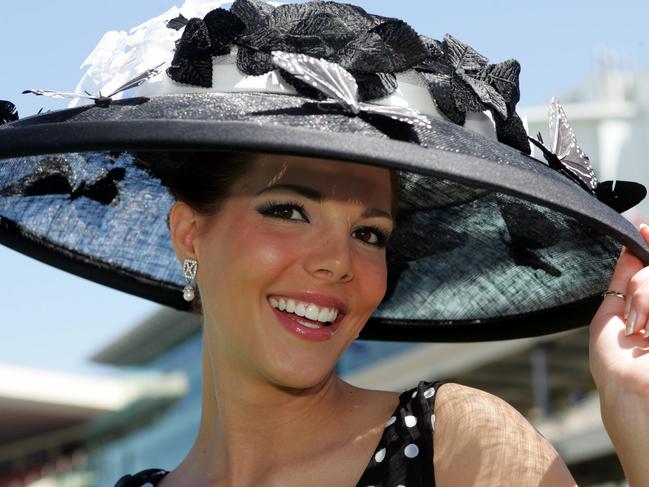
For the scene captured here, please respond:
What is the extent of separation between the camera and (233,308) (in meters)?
2.48

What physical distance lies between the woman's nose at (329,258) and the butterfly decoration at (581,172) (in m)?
0.43

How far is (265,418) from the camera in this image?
2.66 meters

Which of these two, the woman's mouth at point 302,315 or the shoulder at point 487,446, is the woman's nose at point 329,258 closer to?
the woman's mouth at point 302,315

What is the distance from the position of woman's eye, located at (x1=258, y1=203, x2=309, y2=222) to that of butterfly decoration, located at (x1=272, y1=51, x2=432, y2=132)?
0.33 metres

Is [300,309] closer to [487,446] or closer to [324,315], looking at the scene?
[324,315]

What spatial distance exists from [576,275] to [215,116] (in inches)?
44.0

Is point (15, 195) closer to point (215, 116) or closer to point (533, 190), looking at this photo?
point (215, 116)

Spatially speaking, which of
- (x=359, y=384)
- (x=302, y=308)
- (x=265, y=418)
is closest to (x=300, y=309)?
(x=302, y=308)

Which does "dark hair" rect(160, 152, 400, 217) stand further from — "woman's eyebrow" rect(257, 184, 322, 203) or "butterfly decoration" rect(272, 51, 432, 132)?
"butterfly decoration" rect(272, 51, 432, 132)

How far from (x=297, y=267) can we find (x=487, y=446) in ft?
1.67

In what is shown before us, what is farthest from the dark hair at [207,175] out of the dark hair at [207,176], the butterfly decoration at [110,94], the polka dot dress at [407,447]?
the polka dot dress at [407,447]

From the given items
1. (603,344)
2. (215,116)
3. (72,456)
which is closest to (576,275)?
(603,344)

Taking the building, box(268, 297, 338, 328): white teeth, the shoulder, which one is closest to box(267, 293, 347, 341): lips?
box(268, 297, 338, 328): white teeth

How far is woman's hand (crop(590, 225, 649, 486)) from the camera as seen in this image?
6.33 feet
